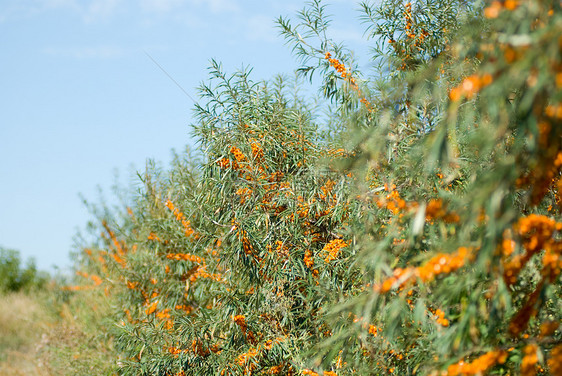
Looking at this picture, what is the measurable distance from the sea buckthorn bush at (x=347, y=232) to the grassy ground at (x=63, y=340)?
1.50 m

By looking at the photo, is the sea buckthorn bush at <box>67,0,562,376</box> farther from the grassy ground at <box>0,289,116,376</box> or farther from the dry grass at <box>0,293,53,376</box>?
the dry grass at <box>0,293,53,376</box>

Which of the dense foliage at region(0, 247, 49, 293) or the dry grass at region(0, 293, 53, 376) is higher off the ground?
the dense foliage at region(0, 247, 49, 293)

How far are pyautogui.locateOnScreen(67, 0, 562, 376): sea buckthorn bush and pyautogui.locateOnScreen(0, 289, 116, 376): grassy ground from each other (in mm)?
1504

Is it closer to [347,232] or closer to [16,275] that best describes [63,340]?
[347,232]

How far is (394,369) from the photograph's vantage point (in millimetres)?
2820

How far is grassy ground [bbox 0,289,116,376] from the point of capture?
7.11m

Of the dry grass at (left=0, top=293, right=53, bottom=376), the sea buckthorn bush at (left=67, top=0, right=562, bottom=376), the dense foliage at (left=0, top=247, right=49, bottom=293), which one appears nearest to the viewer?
the sea buckthorn bush at (left=67, top=0, right=562, bottom=376)

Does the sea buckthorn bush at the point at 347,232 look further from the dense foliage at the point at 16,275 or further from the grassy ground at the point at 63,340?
the dense foliage at the point at 16,275

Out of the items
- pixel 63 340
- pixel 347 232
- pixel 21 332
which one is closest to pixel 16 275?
pixel 21 332

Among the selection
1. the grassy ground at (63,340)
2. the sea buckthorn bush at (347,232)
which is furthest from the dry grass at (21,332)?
the sea buckthorn bush at (347,232)

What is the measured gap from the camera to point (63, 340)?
7996 mm

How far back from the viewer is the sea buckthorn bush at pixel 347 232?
5.79 feet

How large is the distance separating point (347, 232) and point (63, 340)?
634 cm

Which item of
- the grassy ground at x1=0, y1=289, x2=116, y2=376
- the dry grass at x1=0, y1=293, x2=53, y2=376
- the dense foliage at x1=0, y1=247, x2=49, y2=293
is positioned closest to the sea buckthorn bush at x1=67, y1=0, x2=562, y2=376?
the grassy ground at x1=0, y1=289, x2=116, y2=376
